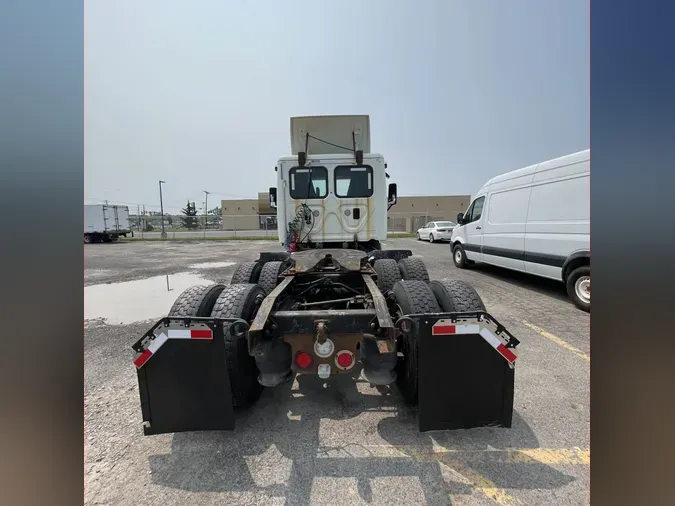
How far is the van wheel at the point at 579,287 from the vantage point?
560 centimetres

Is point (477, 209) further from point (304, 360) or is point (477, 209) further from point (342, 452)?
point (342, 452)

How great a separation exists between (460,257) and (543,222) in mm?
4177

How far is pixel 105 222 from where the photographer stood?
26.1 m

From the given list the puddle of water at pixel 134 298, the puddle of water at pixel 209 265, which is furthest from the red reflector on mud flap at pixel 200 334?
the puddle of water at pixel 209 265

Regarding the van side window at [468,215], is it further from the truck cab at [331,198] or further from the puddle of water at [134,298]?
the puddle of water at [134,298]

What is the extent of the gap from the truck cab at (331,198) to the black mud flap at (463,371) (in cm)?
380

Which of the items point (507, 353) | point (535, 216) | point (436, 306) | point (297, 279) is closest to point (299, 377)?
point (297, 279)

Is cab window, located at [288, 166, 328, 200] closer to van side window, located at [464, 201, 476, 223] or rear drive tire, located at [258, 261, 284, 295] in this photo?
rear drive tire, located at [258, 261, 284, 295]

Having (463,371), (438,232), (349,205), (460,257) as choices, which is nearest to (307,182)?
(349,205)

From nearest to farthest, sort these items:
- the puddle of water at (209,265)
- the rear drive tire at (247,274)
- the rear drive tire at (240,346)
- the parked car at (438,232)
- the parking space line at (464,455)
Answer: the parking space line at (464,455), the rear drive tire at (240,346), the rear drive tire at (247,274), the puddle of water at (209,265), the parked car at (438,232)

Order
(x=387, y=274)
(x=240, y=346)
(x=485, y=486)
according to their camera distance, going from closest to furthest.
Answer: (x=485, y=486) → (x=240, y=346) → (x=387, y=274)

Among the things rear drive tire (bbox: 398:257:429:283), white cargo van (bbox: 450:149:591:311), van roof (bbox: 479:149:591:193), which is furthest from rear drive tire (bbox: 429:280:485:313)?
white cargo van (bbox: 450:149:591:311)

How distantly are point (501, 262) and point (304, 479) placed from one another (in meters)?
7.54

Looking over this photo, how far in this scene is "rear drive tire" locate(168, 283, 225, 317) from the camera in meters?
2.60
